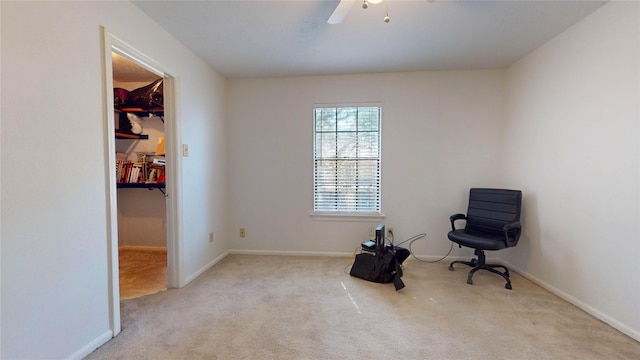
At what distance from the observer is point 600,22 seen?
207 centimetres

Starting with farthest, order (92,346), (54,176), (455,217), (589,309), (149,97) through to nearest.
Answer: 1. (149,97)
2. (455,217)
3. (589,309)
4. (92,346)
5. (54,176)

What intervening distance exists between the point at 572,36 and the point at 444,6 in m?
1.28

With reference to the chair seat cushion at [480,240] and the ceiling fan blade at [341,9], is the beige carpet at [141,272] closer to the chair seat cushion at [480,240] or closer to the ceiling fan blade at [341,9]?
the ceiling fan blade at [341,9]

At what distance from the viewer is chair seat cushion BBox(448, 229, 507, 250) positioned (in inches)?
101

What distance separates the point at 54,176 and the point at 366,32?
2466 millimetres

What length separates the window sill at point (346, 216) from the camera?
348 centimetres

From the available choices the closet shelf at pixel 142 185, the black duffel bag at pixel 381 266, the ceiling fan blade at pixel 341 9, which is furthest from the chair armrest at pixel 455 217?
the closet shelf at pixel 142 185

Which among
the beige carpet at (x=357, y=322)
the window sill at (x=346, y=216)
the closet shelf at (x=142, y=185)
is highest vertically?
the closet shelf at (x=142, y=185)

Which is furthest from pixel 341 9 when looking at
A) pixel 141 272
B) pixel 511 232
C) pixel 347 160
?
pixel 141 272

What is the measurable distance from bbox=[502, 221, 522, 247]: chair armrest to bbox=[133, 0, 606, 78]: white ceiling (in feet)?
5.82

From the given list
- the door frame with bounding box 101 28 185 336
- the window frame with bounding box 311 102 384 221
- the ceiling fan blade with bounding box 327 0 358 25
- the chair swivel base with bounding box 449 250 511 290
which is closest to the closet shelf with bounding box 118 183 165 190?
the door frame with bounding box 101 28 185 336

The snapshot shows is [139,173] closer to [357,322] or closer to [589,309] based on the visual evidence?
[357,322]

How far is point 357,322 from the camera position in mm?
2016

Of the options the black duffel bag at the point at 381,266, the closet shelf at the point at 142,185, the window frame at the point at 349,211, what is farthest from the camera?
the window frame at the point at 349,211
